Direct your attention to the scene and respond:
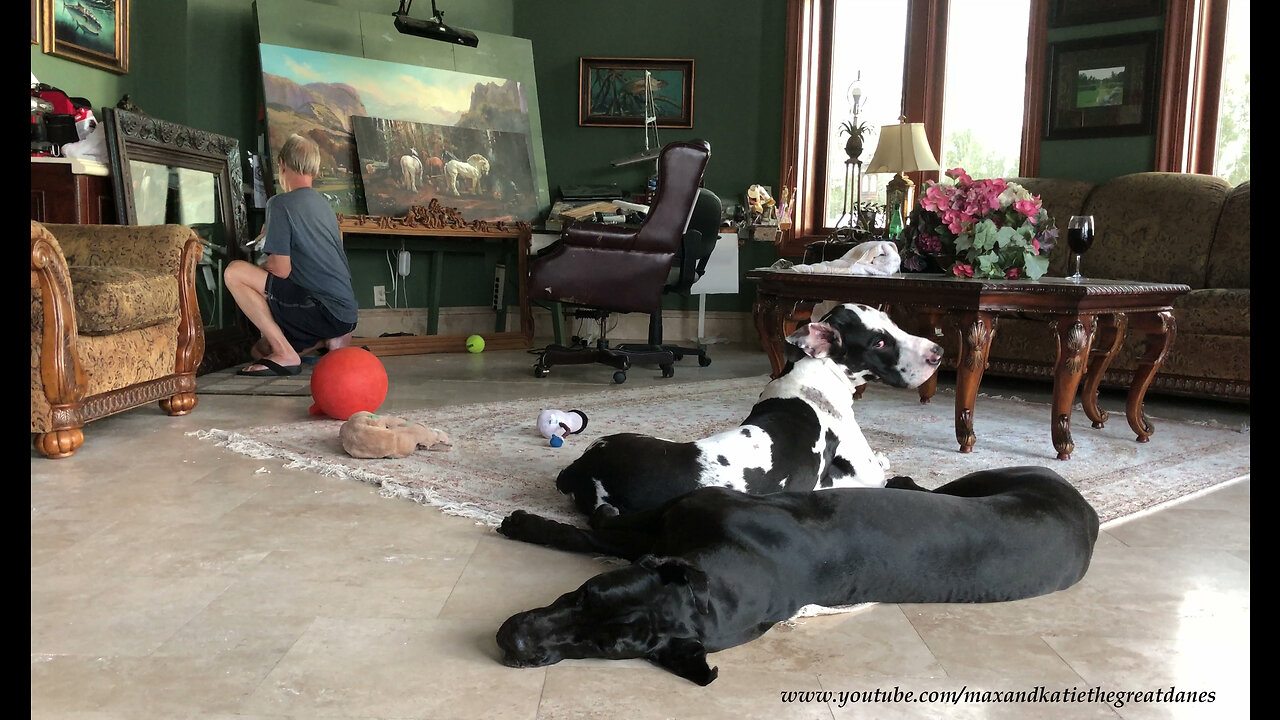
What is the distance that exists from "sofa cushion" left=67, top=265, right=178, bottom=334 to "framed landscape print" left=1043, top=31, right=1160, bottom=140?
530 cm

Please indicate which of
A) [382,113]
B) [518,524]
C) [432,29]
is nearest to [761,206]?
[432,29]

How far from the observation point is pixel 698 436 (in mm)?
3541

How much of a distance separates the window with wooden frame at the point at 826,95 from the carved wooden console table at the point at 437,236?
6.86 ft

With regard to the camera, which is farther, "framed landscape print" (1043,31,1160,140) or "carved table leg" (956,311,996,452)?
"framed landscape print" (1043,31,1160,140)

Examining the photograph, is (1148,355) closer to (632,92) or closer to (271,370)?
(271,370)

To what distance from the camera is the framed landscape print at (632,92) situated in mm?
7324

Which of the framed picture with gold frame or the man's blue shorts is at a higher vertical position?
the framed picture with gold frame

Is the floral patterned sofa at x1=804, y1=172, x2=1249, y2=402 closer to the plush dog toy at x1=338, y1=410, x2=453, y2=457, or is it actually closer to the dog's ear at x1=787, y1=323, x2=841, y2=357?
the dog's ear at x1=787, y1=323, x2=841, y2=357

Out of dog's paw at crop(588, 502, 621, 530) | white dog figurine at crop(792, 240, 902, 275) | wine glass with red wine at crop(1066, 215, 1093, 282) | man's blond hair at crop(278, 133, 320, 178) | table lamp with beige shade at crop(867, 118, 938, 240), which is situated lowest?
dog's paw at crop(588, 502, 621, 530)

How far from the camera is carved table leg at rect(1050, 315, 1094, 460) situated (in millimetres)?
3281

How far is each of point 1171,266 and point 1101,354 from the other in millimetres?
1839

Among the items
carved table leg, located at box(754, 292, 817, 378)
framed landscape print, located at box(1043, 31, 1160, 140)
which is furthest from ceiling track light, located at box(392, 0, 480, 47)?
framed landscape print, located at box(1043, 31, 1160, 140)

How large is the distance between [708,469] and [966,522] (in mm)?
587

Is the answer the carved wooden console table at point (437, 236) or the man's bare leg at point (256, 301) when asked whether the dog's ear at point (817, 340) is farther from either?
the carved wooden console table at point (437, 236)
